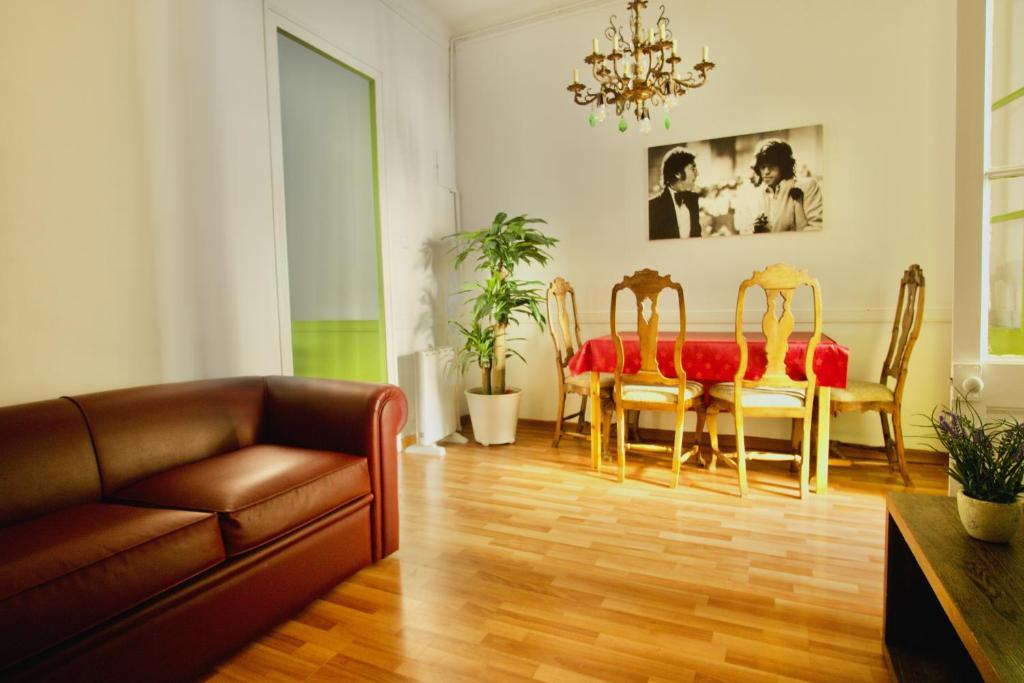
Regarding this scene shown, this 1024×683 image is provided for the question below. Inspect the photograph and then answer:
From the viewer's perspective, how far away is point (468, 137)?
15.8 feet

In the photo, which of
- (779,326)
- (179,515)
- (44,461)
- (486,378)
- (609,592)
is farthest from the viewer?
(486,378)

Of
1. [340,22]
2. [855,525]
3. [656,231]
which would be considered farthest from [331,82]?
[855,525]

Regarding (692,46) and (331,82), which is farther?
(692,46)

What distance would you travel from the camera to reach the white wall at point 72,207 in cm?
197

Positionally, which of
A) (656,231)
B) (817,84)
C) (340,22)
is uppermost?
(340,22)

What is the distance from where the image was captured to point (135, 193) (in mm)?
2359

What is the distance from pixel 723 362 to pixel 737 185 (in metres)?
1.47

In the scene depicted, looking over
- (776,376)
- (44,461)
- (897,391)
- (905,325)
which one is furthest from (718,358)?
(44,461)

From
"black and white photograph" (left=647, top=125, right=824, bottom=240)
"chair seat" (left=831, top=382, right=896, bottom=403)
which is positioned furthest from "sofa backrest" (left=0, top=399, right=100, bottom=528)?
"black and white photograph" (left=647, top=125, right=824, bottom=240)

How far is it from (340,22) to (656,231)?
8.14ft

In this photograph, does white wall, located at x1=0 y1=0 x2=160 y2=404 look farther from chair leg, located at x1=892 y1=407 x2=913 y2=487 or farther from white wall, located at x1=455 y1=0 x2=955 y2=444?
chair leg, located at x1=892 y1=407 x2=913 y2=487

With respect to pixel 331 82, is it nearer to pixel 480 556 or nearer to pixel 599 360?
pixel 599 360

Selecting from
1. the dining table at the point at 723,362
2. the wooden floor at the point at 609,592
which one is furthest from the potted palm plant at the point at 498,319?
the wooden floor at the point at 609,592

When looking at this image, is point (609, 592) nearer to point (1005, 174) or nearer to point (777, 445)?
point (1005, 174)
